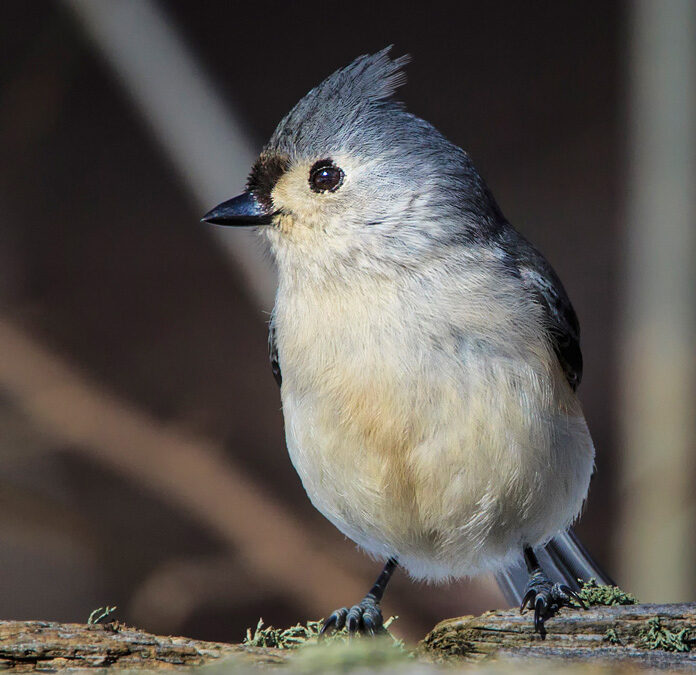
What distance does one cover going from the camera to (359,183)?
1.44 metres

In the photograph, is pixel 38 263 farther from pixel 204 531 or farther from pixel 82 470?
pixel 204 531

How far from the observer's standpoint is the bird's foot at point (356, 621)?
1456 millimetres

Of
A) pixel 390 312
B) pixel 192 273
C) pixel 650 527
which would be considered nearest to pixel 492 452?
pixel 390 312

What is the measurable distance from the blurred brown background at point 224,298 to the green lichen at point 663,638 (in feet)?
3.20

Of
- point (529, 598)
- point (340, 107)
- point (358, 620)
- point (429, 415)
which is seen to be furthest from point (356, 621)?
point (340, 107)

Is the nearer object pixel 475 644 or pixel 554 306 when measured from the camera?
pixel 475 644

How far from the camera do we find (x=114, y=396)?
83.5 inches

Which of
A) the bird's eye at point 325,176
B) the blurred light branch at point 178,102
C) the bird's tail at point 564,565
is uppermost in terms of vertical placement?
the blurred light branch at point 178,102

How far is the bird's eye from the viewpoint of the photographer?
144 cm

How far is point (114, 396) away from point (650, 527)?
1336 mm

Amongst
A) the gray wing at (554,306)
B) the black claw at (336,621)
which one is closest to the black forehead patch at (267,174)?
the gray wing at (554,306)

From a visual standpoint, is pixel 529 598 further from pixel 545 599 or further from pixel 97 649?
pixel 97 649

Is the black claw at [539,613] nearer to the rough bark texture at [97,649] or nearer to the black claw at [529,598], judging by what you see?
the black claw at [529,598]

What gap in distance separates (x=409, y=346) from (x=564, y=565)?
630mm
